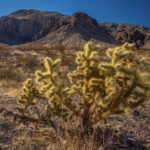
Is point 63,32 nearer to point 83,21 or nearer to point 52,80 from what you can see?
point 83,21

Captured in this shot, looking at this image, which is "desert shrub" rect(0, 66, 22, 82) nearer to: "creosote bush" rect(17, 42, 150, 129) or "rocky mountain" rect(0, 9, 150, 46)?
"creosote bush" rect(17, 42, 150, 129)

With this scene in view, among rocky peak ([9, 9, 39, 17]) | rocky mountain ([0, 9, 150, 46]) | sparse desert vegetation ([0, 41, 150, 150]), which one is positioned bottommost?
sparse desert vegetation ([0, 41, 150, 150])

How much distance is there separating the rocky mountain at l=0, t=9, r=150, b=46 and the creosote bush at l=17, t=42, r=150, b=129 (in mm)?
54493

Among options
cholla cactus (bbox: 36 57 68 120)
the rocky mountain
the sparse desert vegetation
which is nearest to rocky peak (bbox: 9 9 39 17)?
the rocky mountain

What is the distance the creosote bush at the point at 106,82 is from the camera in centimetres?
205

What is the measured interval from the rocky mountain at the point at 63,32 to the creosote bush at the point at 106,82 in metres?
54.5

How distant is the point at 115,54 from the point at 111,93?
0.51 metres

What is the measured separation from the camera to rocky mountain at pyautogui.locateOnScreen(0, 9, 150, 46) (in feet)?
219

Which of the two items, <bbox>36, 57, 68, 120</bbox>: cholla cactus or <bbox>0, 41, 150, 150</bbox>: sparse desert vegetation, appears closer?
<bbox>0, 41, 150, 150</bbox>: sparse desert vegetation

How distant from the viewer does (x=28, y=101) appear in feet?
9.89

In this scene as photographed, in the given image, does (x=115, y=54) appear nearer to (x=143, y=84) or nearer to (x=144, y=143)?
(x=143, y=84)

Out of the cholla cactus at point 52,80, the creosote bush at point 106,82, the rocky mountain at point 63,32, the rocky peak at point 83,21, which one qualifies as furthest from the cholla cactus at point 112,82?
the rocky peak at point 83,21

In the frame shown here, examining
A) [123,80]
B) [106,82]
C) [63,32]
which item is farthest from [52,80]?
[63,32]

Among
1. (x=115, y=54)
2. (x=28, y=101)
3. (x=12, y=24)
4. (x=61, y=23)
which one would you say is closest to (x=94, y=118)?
(x=115, y=54)
